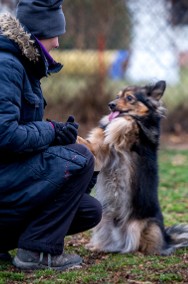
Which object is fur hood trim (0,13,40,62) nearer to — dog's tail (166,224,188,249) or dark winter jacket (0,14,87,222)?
dark winter jacket (0,14,87,222)

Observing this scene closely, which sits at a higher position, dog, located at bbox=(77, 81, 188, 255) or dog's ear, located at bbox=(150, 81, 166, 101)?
dog's ear, located at bbox=(150, 81, 166, 101)

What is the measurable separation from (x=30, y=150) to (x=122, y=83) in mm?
7974

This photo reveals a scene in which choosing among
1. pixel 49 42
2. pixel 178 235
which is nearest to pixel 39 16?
pixel 49 42

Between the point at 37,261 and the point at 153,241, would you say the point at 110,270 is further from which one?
the point at 153,241

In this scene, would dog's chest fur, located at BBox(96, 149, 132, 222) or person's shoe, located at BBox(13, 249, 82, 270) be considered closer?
person's shoe, located at BBox(13, 249, 82, 270)

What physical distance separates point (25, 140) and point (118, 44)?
7.88 metres

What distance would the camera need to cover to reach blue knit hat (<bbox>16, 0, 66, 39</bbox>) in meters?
4.29

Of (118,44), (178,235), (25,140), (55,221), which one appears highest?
(25,140)

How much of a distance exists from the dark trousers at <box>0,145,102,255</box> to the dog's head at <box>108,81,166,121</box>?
1309 mm

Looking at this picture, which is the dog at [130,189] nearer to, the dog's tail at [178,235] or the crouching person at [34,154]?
the dog's tail at [178,235]

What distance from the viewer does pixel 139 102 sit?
575 cm

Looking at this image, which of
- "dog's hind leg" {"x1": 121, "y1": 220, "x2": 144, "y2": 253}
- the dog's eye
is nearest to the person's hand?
"dog's hind leg" {"x1": 121, "y1": 220, "x2": 144, "y2": 253}

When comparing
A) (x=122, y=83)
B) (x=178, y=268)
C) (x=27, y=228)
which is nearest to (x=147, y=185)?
(x=178, y=268)

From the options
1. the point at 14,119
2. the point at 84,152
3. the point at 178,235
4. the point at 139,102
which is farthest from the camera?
the point at 139,102
